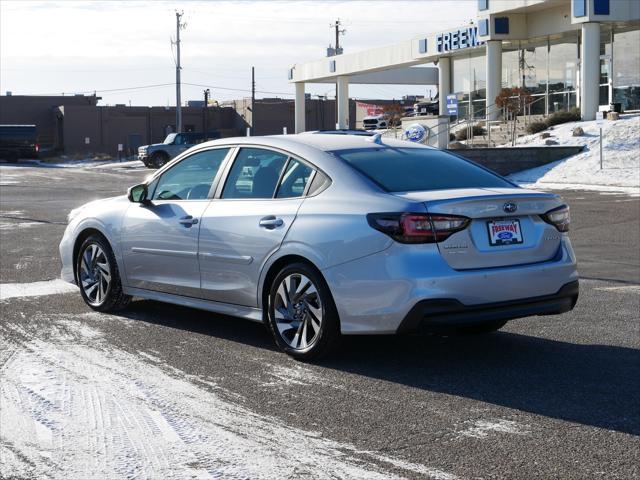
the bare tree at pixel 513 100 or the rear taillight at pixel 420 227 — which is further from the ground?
the bare tree at pixel 513 100

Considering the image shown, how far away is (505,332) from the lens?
8.20 metres

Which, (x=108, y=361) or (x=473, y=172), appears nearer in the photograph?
(x=108, y=361)

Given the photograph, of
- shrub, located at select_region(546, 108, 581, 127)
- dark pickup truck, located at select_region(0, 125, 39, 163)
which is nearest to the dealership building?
shrub, located at select_region(546, 108, 581, 127)

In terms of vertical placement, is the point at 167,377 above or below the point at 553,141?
below

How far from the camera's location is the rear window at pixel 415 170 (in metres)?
7.13

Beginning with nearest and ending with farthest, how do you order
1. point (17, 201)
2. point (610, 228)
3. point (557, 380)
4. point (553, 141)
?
point (557, 380) → point (610, 228) → point (17, 201) → point (553, 141)

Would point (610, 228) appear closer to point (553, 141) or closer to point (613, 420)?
point (613, 420)

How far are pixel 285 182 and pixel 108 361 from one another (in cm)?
186

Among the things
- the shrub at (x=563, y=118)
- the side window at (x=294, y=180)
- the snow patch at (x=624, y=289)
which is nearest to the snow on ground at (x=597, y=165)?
the shrub at (x=563, y=118)

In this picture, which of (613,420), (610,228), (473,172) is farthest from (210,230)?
(610,228)

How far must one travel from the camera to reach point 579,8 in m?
41.7

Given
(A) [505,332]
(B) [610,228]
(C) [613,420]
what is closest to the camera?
(C) [613,420]

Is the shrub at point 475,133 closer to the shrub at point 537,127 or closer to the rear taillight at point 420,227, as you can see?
the shrub at point 537,127

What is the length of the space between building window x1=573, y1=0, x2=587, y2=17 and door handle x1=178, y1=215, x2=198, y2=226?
3656 centimetres
